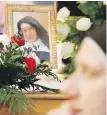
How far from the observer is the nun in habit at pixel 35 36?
113 centimetres

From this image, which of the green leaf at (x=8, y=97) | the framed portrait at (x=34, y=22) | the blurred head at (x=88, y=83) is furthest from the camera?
the framed portrait at (x=34, y=22)

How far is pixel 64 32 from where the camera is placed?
54 centimetres

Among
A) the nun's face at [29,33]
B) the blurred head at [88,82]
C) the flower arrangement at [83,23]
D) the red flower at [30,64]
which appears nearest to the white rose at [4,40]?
the red flower at [30,64]

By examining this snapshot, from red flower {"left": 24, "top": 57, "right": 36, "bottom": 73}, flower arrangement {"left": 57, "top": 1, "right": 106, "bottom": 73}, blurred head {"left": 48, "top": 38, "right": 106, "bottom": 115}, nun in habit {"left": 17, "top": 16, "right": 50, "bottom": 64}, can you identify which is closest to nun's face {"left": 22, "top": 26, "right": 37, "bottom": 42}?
nun in habit {"left": 17, "top": 16, "right": 50, "bottom": 64}

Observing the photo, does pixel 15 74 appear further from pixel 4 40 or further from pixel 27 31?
pixel 27 31

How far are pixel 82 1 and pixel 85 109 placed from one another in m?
0.24

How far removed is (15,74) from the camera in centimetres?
94

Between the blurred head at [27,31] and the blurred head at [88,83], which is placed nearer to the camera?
the blurred head at [88,83]

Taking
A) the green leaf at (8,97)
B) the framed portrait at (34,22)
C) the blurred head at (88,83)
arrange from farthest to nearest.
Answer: the framed portrait at (34,22) < the green leaf at (8,97) < the blurred head at (88,83)

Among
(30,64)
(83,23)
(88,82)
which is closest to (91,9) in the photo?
(83,23)

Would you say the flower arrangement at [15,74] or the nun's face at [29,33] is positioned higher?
the nun's face at [29,33]

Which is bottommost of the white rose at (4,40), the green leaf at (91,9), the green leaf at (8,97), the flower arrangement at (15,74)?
the green leaf at (8,97)

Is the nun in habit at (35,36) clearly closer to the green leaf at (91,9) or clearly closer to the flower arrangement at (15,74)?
the flower arrangement at (15,74)

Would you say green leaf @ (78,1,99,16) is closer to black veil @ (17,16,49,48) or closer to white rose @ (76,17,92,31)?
white rose @ (76,17,92,31)
